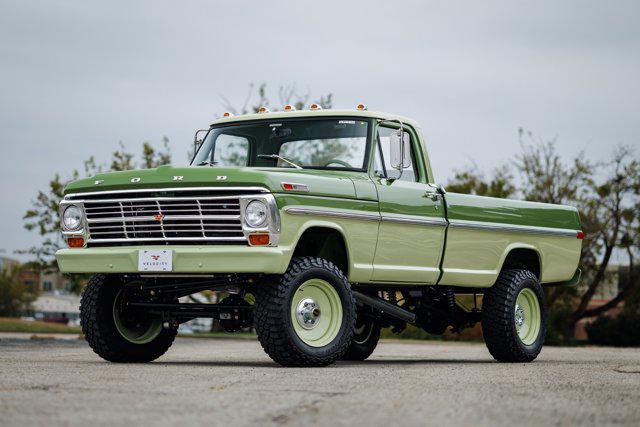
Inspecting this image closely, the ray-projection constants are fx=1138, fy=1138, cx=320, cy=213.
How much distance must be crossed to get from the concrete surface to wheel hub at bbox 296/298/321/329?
0.62 m

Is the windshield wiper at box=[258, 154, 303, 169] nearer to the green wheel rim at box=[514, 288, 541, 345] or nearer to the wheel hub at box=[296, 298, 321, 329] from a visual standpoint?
the wheel hub at box=[296, 298, 321, 329]

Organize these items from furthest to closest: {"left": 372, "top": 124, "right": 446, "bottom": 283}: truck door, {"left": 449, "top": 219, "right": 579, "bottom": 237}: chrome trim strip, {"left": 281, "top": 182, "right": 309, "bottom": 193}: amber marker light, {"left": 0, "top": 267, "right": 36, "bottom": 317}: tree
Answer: {"left": 0, "top": 267, "right": 36, "bottom": 317}: tree < {"left": 449, "top": 219, "right": 579, "bottom": 237}: chrome trim strip < {"left": 372, "top": 124, "right": 446, "bottom": 283}: truck door < {"left": 281, "top": 182, "right": 309, "bottom": 193}: amber marker light

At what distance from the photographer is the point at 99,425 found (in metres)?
5.57

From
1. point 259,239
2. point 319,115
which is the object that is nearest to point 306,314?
point 259,239

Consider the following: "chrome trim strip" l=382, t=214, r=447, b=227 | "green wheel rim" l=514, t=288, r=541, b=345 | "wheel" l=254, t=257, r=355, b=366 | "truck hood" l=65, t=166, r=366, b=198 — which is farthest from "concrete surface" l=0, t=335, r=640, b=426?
"green wheel rim" l=514, t=288, r=541, b=345

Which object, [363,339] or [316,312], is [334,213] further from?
[363,339]

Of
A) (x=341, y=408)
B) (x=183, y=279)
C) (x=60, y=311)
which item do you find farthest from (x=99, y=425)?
(x=60, y=311)

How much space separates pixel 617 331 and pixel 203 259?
3718cm

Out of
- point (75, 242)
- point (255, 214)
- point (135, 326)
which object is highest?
point (255, 214)

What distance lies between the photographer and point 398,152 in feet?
37.2

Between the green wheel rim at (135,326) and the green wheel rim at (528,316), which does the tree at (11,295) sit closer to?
the green wheel rim at (528,316)

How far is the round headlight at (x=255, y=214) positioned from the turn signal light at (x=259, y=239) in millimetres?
89

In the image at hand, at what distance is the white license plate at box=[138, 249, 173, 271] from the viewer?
10.1 meters

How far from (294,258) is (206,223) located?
2.78ft
